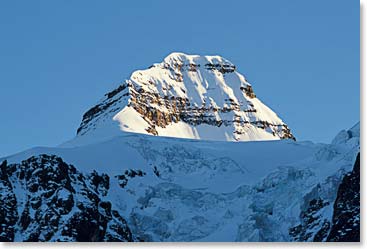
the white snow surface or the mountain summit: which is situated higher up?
the mountain summit

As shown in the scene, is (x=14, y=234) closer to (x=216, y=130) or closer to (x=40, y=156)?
(x=40, y=156)

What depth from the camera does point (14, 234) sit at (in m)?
61.5

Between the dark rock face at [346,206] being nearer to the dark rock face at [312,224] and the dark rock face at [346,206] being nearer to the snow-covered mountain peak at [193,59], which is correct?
the dark rock face at [312,224]

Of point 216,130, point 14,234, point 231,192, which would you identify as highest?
point 216,130

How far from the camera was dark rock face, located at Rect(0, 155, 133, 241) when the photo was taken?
62.8m

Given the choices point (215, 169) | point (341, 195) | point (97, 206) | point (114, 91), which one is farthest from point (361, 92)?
point (114, 91)

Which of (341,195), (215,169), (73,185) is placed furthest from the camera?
(215,169)

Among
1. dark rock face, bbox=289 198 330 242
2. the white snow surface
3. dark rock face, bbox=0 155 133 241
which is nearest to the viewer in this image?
dark rock face, bbox=289 198 330 242

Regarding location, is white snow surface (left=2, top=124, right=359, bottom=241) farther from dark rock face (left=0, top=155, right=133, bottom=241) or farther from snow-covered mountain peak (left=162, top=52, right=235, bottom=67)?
snow-covered mountain peak (left=162, top=52, right=235, bottom=67)

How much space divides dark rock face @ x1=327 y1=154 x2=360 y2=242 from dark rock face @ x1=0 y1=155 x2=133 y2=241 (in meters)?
14.0

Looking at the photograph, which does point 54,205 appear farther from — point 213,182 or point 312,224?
point 312,224

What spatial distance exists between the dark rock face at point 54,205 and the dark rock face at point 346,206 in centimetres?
1402

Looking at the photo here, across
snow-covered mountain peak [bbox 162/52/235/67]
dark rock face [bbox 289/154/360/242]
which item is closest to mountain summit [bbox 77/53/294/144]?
snow-covered mountain peak [bbox 162/52/235/67]

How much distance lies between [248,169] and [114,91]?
39.4 metres
